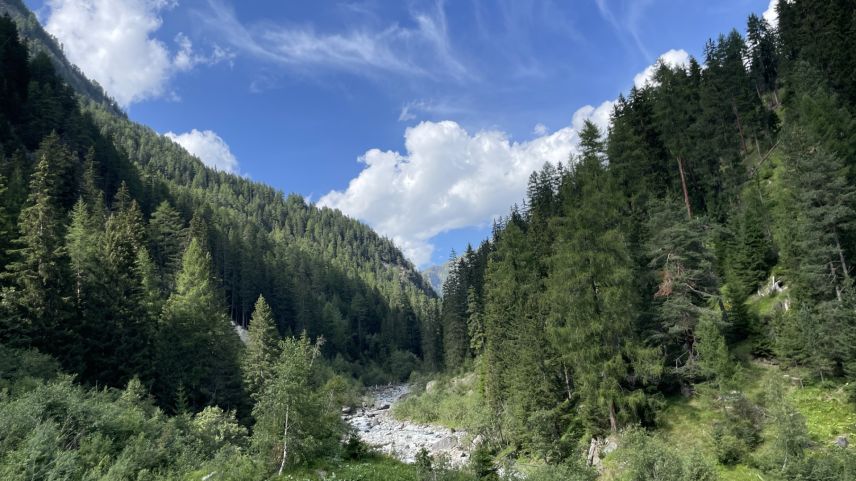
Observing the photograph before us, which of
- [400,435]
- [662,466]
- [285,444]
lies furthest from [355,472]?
[400,435]

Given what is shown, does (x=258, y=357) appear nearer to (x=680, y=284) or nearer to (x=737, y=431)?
(x=680, y=284)

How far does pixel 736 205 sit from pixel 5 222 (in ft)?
201

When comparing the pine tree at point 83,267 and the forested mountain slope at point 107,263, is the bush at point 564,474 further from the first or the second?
the pine tree at point 83,267

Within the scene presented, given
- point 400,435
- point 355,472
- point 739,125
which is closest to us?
point 355,472

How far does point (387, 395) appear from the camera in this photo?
88.3 metres

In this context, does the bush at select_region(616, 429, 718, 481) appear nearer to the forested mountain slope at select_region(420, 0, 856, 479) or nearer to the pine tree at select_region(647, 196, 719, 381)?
the forested mountain slope at select_region(420, 0, 856, 479)

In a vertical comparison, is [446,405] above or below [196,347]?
below

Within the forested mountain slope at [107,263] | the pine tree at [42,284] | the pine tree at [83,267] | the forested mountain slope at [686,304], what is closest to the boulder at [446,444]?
the forested mountain slope at [686,304]

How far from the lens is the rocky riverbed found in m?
38.0

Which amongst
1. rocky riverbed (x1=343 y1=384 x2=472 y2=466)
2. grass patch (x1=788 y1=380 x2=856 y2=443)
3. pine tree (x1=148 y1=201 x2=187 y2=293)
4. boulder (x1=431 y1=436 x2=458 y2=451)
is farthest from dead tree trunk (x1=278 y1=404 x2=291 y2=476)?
pine tree (x1=148 y1=201 x2=187 y2=293)

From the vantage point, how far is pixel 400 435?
168ft

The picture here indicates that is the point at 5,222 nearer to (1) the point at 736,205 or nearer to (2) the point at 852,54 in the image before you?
(1) the point at 736,205

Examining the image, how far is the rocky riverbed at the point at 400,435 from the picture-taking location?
3796cm

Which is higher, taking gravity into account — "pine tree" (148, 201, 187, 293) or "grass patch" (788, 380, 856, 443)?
"pine tree" (148, 201, 187, 293)
